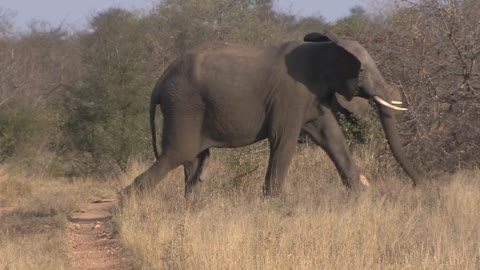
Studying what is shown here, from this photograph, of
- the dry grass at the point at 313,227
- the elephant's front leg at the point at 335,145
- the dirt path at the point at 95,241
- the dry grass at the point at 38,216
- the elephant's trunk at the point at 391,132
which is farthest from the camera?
the elephant's front leg at the point at 335,145

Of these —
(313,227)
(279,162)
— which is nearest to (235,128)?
(279,162)

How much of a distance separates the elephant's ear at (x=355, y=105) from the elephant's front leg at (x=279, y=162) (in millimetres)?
786

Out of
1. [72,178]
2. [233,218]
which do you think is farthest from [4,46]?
[233,218]

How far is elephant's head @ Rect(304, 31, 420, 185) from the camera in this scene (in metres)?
10.1

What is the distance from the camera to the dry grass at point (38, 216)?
7379 millimetres

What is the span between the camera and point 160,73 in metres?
21.5

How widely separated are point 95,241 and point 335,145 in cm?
288

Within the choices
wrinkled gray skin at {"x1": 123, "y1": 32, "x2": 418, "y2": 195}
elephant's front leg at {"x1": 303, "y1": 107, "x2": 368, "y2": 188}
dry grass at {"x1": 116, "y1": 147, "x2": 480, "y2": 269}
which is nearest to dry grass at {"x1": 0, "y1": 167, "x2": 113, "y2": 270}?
dry grass at {"x1": 116, "y1": 147, "x2": 480, "y2": 269}

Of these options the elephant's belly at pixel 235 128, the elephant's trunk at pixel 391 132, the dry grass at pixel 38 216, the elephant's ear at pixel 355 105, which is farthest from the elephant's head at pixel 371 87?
the dry grass at pixel 38 216

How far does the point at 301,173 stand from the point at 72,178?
687 cm

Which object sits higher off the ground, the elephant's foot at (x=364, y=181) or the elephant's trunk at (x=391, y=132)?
the elephant's trunk at (x=391, y=132)

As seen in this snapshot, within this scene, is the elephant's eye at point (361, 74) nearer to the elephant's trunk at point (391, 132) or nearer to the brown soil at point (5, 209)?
the elephant's trunk at point (391, 132)

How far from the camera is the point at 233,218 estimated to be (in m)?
8.06

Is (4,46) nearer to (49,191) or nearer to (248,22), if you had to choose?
(248,22)
